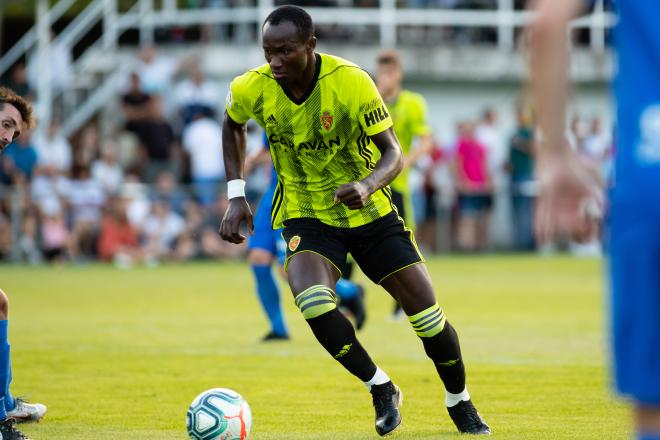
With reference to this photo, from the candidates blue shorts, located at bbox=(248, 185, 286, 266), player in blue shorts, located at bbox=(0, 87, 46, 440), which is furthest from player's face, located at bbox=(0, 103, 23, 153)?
blue shorts, located at bbox=(248, 185, 286, 266)

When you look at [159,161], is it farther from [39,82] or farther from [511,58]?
[511,58]

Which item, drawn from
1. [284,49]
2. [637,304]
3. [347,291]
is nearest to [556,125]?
[637,304]

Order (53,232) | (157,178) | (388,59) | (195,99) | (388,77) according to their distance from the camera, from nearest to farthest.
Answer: (388,59) → (388,77) → (53,232) → (195,99) → (157,178)

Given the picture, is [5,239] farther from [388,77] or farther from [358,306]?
[358,306]

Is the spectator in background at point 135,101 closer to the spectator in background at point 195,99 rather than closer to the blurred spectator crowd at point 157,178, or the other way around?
the blurred spectator crowd at point 157,178

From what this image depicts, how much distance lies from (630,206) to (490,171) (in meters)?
23.4

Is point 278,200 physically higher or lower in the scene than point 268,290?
higher

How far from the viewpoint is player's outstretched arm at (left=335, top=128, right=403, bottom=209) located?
20.3ft

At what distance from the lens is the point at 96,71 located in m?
27.1

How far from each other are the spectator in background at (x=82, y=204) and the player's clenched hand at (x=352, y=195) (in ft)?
58.7

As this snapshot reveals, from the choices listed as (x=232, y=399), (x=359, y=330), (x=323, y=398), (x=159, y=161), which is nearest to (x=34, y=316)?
(x=359, y=330)

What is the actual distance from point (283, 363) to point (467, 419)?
3454 mm

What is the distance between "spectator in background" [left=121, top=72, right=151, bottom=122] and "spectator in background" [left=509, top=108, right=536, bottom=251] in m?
7.37

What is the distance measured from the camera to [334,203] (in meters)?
6.70
